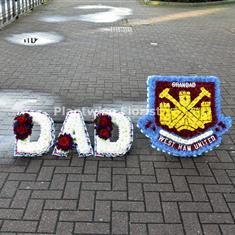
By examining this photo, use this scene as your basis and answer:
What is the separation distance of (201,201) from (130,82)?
436cm

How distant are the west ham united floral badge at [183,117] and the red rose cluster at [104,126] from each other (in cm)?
44

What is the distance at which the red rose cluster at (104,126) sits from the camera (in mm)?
4789

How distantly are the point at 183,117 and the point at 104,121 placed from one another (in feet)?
3.65

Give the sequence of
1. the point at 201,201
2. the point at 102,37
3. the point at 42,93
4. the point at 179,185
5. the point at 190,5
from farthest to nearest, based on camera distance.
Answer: the point at 190,5, the point at 102,37, the point at 42,93, the point at 179,185, the point at 201,201

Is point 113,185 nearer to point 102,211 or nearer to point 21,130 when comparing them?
point 102,211

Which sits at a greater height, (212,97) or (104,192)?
(212,97)

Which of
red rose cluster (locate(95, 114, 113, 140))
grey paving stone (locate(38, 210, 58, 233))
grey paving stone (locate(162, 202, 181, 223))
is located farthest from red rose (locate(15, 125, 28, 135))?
grey paving stone (locate(162, 202, 181, 223))

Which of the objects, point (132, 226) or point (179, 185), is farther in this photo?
point (179, 185)

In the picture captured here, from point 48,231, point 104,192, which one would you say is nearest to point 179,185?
point 104,192

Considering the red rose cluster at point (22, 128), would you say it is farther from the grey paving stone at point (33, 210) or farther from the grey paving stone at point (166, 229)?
the grey paving stone at point (166, 229)

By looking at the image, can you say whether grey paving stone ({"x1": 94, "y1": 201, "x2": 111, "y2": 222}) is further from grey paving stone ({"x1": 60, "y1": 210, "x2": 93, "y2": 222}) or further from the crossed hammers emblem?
the crossed hammers emblem

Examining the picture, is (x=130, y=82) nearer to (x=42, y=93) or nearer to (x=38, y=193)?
(x=42, y=93)

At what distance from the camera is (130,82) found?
8.01 metres

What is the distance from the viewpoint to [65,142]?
15.8 feet
